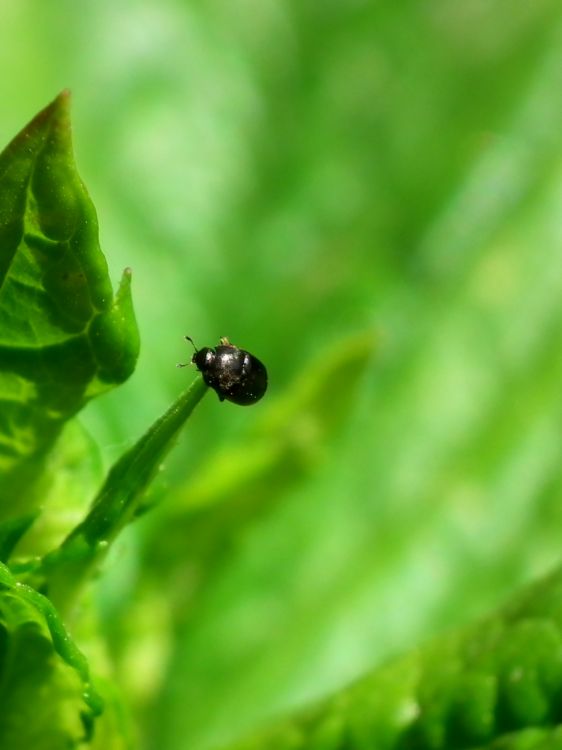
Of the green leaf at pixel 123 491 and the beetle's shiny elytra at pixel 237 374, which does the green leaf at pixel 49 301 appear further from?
the beetle's shiny elytra at pixel 237 374

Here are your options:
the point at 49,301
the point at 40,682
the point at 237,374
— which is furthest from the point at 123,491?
the point at 237,374

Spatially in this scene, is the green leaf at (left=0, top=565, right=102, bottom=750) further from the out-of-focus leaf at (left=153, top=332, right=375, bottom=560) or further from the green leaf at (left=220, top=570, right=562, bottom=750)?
the out-of-focus leaf at (left=153, top=332, right=375, bottom=560)

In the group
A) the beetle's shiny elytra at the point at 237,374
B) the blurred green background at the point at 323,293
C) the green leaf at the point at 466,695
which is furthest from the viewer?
the blurred green background at the point at 323,293

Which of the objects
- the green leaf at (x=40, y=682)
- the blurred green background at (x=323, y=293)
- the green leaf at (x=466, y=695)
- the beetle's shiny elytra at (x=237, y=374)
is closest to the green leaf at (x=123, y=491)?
the green leaf at (x=40, y=682)

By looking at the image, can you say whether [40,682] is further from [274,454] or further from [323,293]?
[323,293]

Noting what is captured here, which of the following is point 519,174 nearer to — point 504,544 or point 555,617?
point 504,544

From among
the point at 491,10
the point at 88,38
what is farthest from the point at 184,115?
the point at 491,10
